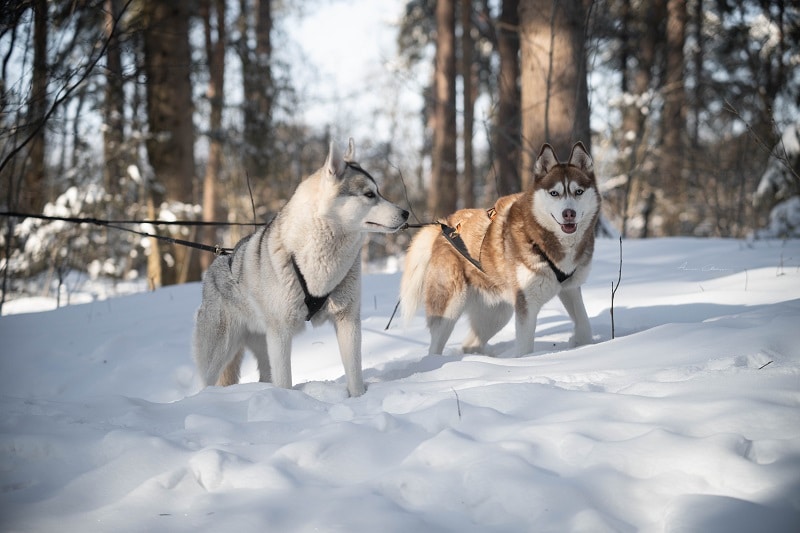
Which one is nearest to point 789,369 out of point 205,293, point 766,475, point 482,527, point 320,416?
point 766,475

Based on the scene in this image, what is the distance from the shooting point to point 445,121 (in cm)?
1345

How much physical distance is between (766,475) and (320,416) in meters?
1.83

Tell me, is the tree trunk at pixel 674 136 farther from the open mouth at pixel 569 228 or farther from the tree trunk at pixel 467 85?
the open mouth at pixel 569 228

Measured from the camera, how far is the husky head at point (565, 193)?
404 cm

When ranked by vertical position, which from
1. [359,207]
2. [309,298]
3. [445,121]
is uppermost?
[445,121]

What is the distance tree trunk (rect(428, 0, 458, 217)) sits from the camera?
13.3 m

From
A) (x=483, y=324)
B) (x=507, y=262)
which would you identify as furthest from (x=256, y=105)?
(x=507, y=262)

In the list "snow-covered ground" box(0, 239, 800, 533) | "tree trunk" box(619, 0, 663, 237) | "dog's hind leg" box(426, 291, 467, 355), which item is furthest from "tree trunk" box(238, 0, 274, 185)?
"snow-covered ground" box(0, 239, 800, 533)

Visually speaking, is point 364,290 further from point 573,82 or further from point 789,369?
point 789,369

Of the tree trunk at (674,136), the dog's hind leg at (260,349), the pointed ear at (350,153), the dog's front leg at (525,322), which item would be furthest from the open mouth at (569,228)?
the tree trunk at (674,136)

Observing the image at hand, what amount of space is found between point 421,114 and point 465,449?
18.9 metres

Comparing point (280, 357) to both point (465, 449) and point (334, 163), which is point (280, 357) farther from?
point (465, 449)

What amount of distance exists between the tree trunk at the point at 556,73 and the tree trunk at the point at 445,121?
5.76m

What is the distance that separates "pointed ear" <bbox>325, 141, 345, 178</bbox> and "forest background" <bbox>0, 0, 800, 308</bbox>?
213cm
